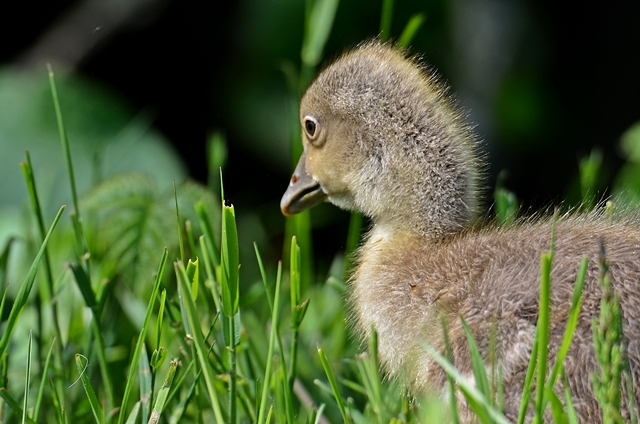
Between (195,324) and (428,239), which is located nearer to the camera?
(195,324)

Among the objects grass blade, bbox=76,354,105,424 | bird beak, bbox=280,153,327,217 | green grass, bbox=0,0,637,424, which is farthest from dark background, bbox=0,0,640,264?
grass blade, bbox=76,354,105,424

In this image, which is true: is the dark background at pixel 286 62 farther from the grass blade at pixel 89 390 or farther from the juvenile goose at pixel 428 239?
the grass blade at pixel 89 390

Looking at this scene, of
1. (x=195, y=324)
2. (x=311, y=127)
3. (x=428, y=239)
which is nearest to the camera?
(x=195, y=324)

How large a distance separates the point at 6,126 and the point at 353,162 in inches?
66.5

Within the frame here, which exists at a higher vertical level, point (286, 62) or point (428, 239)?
point (428, 239)

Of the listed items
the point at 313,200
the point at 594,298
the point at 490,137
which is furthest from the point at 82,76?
the point at 594,298

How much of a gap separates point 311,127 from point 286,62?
4.71 ft

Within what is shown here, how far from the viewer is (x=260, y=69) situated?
11.1ft

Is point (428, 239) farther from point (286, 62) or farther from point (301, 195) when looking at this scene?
point (286, 62)

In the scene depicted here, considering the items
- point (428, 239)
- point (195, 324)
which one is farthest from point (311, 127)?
point (195, 324)

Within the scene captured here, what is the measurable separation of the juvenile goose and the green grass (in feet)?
0.17

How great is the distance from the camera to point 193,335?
1.26 metres

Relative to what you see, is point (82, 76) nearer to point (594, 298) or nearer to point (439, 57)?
point (439, 57)

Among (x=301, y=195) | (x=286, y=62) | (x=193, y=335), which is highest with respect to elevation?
(x=193, y=335)
